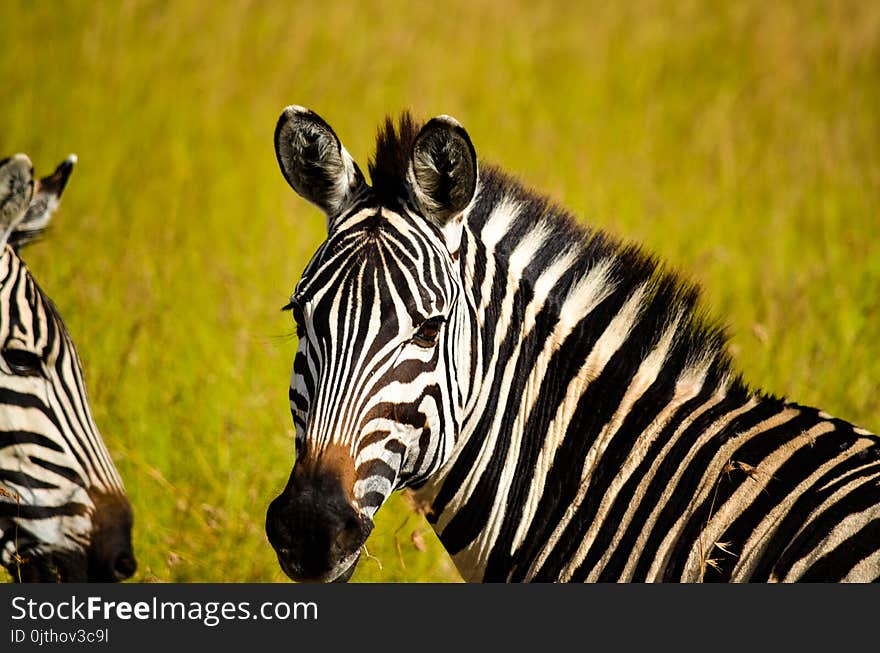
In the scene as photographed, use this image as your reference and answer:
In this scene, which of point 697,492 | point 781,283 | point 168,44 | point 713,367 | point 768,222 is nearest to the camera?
point 697,492

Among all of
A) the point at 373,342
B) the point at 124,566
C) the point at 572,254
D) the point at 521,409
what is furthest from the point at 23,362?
the point at 572,254

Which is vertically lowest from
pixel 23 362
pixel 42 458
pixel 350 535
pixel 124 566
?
pixel 124 566

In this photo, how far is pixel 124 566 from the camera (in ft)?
13.9

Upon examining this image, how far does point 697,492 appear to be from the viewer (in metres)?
3.69

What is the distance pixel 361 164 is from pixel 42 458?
297 inches

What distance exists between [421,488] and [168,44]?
10296mm

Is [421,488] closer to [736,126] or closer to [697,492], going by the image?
[697,492]

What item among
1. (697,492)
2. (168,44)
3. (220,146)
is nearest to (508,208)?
(697,492)

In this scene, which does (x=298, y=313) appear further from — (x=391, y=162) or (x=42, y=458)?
(x=42, y=458)

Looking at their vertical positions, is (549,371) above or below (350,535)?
above

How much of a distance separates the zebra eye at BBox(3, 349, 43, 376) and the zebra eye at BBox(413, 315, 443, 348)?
5.77 feet

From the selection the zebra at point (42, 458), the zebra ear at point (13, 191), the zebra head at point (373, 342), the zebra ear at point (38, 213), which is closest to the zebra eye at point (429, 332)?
the zebra head at point (373, 342)

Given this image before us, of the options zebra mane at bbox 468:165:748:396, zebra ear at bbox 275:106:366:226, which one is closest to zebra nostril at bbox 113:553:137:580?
zebra ear at bbox 275:106:366:226

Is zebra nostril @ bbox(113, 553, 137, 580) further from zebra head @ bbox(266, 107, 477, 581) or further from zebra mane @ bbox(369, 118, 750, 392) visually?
zebra mane @ bbox(369, 118, 750, 392)
